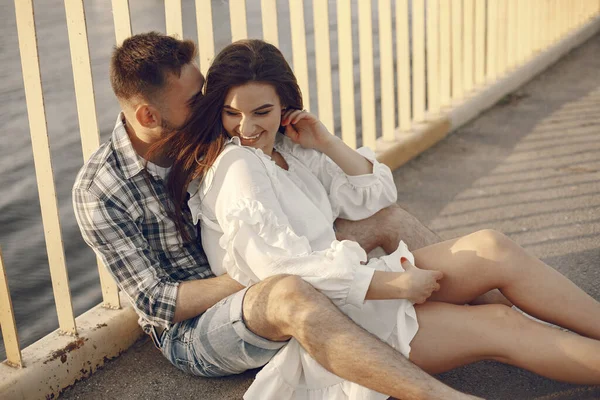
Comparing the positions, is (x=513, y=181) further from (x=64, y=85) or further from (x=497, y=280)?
(x=64, y=85)

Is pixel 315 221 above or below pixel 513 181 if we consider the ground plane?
above

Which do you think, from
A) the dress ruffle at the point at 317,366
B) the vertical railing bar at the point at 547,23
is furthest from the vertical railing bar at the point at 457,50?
the dress ruffle at the point at 317,366

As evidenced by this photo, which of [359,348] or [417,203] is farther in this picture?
[417,203]

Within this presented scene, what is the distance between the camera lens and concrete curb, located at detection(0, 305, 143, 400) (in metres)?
2.57

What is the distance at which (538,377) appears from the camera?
105 inches

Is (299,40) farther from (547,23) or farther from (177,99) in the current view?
(547,23)

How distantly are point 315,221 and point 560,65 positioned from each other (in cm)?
516

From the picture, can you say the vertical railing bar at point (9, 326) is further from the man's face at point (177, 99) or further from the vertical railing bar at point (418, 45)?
the vertical railing bar at point (418, 45)

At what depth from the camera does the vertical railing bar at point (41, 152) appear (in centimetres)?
253

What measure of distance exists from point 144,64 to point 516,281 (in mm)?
1435

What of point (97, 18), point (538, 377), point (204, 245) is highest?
point (97, 18)

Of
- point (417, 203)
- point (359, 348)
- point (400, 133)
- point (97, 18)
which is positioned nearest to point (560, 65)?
point (400, 133)

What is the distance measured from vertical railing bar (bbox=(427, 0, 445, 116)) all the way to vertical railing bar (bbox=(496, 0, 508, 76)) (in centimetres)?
97

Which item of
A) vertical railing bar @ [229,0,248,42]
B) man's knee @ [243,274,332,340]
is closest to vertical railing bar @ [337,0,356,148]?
vertical railing bar @ [229,0,248,42]
